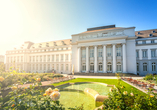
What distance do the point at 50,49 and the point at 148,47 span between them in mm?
39260

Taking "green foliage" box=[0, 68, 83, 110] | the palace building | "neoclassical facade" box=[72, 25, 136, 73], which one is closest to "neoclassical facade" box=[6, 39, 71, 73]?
the palace building

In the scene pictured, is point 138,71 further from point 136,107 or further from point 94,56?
point 136,107

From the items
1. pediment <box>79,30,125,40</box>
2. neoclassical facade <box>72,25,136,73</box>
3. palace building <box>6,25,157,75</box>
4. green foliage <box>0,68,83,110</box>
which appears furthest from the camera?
pediment <box>79,30,125,40</box>

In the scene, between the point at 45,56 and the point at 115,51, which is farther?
the point at 45,56

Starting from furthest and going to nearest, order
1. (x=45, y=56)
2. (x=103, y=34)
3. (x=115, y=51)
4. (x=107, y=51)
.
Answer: (x=45, y=56), (x=103, y=34), (x=107, y=51), (x=115, y=51)

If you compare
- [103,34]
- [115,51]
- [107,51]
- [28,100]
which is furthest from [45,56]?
[28,100]

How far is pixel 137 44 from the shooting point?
30375 millimetres

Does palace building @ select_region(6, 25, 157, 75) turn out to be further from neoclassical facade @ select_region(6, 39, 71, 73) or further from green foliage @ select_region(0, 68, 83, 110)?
green foliage @ select_region(0, 68, 83, 110)

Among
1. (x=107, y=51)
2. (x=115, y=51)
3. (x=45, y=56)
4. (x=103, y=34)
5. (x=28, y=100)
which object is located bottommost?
(x=28, y=100)

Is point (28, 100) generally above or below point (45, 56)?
below

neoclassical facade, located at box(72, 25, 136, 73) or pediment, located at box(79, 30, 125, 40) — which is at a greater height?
pediment, located at box(79, 30, 125, 40)

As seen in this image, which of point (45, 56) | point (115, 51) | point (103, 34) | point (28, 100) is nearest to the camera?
point (28, 100)

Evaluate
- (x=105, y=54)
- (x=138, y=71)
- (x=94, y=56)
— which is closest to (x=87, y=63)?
(x=94, y=56)

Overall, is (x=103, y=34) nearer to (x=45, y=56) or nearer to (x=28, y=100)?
(x=45, y=56)
